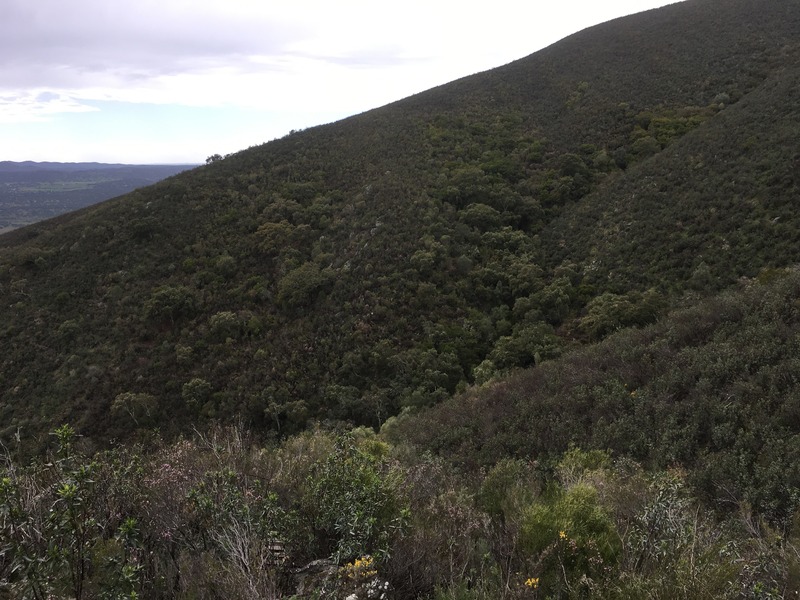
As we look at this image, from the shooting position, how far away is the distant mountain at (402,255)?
1686cm

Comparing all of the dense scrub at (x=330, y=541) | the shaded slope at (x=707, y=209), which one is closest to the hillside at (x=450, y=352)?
the dense scrub at (x=330, y=541)

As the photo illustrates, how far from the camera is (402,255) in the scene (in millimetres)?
22406

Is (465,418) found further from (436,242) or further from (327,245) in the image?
(327,245)

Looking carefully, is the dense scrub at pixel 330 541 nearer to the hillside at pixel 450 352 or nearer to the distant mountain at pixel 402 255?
the hillside at pixel 450 352

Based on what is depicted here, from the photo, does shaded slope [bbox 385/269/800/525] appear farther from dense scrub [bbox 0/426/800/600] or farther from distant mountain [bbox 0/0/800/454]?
distant mountain [bbox 0/0/800/454]

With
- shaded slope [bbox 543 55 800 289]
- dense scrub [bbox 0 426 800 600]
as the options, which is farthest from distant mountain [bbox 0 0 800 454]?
Answer: dense scrub [bbox 0 426 800 600]

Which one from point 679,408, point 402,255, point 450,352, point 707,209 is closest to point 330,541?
point 679,408

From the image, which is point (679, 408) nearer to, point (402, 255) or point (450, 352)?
point (450, 352)

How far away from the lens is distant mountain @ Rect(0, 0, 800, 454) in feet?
55.3

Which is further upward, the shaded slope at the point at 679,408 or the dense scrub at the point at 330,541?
the dense scrub at the point at 330,541

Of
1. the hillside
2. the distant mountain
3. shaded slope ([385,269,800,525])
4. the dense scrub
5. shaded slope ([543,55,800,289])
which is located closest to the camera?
the dense scrub

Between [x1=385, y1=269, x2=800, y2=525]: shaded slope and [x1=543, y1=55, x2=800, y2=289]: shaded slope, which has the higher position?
[x1=543, y1=55, x2=800, y2=289]: shaded slope

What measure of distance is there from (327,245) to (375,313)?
6115mm

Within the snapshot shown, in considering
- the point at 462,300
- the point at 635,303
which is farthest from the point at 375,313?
the point at 635,303
